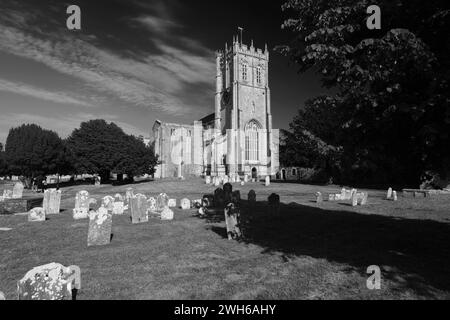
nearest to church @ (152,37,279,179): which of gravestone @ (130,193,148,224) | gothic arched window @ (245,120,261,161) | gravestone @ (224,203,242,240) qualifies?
gothic arched window @ (245,120,261,161)

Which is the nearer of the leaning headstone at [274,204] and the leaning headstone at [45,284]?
the leaning headstone at [45,284]

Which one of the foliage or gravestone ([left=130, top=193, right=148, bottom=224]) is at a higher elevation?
the foliage

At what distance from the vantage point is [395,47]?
17.6ft

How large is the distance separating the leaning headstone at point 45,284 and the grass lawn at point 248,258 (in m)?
0.95

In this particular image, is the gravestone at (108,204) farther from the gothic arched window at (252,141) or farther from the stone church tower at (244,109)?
the gothic arched window at (252,141)

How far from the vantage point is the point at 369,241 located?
28.7 ft

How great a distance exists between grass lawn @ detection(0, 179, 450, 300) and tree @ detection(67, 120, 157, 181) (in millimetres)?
31942

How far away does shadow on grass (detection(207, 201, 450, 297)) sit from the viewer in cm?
595

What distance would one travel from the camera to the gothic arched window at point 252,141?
59906mm

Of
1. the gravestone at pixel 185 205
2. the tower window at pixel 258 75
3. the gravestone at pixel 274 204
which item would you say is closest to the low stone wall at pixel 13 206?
the gravestone at pixel 185 205

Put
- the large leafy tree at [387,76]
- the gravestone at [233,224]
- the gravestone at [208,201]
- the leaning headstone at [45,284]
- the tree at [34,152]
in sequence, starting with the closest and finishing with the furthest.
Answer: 1. the leaning headstone at [45,284]
2. the large leafy tree at [387,76]
3. the gravestone at [233,224]
4. the gravestone at [208,201]
5. the tree at [34,152]

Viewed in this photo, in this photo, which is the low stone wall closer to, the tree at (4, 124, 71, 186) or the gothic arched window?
the tree at (4, 124, 71, 186)
